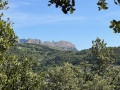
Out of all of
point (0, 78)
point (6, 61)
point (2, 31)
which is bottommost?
point (0, 78)

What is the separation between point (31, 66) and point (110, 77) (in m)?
42.5

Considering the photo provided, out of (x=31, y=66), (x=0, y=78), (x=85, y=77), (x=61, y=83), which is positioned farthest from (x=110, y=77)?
(x=0, y=78)

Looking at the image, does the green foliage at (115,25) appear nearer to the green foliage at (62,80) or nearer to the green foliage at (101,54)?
the green foliage at (62,80)

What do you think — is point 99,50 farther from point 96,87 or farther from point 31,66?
point 31,66

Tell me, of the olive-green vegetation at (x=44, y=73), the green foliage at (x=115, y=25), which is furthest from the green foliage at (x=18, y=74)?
the green foliage at (x=115, y=25)

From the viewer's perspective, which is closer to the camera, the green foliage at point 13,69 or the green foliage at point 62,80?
the green foliage at point 13,69

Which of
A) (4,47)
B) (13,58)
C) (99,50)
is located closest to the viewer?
(4,47)

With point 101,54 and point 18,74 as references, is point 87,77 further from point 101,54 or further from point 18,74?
point 18,74

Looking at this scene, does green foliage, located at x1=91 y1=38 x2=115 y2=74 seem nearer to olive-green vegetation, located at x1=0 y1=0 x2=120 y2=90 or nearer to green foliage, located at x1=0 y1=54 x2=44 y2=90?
olive-green vegetation, located at x1=0 y1=0 x2=120 y2=90

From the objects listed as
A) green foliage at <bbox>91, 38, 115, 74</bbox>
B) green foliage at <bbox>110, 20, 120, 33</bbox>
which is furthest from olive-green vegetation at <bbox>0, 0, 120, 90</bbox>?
green foliage at <bbox>110, 20, 120, 33</bbox>


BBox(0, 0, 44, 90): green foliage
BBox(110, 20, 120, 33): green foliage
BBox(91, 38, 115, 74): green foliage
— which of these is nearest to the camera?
BBox(110, 20, 120, 33): green foliage

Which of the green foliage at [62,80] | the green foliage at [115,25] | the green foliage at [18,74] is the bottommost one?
the green foliage at [62,80]

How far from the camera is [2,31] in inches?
704

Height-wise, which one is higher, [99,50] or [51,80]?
[99,50]
